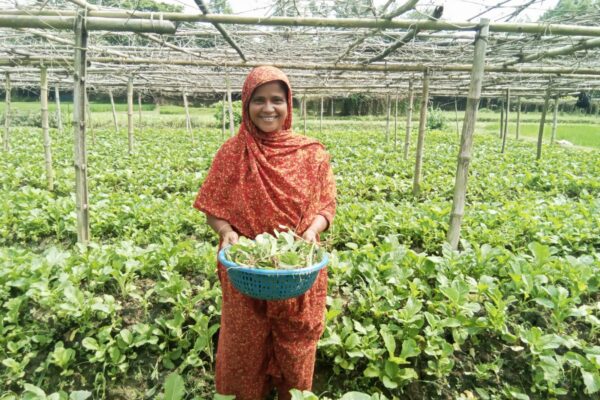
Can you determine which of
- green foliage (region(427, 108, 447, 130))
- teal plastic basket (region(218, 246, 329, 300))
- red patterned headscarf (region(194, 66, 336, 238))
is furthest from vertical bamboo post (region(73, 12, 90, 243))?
green foliage (region(427, 108, 447, 130))

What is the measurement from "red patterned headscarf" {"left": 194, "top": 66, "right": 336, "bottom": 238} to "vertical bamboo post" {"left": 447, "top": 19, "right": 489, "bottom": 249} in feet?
7.41

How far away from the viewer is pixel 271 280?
1.61m

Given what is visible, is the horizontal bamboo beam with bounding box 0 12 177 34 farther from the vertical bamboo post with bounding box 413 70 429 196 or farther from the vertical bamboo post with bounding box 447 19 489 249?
the vertical bamboo post with bounding box 413 70 429 196

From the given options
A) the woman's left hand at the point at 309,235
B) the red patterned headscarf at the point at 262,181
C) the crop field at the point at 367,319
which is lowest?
the crop field at the point at 367,319

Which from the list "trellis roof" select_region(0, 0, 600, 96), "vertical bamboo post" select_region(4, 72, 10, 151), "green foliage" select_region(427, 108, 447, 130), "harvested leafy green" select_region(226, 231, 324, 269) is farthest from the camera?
"green foliage" select_region(427, 108, 447, 130)

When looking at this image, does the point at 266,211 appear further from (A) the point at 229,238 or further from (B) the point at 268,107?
(B) the point at 268,107

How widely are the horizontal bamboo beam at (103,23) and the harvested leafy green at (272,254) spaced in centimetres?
236

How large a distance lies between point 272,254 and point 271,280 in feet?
0.64

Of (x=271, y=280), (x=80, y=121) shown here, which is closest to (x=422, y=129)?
(x=80, y=121)

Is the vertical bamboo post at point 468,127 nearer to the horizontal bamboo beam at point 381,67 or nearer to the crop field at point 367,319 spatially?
the crop field at point 367,319

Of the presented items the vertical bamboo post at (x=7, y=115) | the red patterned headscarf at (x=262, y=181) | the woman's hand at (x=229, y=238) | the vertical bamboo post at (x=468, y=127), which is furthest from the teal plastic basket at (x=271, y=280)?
the vertical bamboo post at (x=7, y=115)

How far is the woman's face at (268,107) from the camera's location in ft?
6.69

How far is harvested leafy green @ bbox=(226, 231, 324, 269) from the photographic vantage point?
177 centimetres

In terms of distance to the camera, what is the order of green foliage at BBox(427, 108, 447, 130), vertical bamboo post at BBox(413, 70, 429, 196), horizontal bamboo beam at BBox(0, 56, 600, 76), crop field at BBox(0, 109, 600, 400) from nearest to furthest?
crop field at BBox(0, 109, 600, 400) → horizontal bamboo beam at BBox(0, 56, 600, 76) → vertical bamboo post at BBox(413, 70, 429, 196) → green foliage at BBox(427, 108, 447, 130)
